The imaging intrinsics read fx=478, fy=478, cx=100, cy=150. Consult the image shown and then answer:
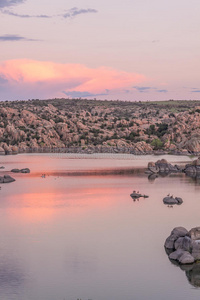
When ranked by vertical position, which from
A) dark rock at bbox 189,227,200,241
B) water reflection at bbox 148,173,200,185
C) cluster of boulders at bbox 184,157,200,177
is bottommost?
water reflection at bbox 148,173,200,185

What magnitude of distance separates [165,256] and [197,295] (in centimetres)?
803

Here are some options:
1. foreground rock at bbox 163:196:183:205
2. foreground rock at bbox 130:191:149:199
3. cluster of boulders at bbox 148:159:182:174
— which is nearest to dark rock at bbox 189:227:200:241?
foreground rock at bbox 163:196:183:205

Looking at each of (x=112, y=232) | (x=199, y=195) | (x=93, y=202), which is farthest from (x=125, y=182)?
(x=112, y=232)

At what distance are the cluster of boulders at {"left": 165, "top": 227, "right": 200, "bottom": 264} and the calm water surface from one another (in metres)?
0.98

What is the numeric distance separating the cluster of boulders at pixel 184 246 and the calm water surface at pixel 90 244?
978 millimetres

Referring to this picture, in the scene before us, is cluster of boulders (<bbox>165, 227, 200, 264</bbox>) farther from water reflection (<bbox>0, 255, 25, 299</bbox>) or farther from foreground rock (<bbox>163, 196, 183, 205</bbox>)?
foreground rock (<bbox>163, 196, 183, 205</bbox>)

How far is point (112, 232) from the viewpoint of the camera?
1929 inches

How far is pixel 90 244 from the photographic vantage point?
44.1 meters

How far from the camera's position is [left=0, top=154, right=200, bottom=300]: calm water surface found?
3266cm

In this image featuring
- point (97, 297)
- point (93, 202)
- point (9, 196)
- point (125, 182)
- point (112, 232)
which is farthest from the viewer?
point (125, 182)

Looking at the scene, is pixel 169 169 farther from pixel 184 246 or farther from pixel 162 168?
pixel 184 246

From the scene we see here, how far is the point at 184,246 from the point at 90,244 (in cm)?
912

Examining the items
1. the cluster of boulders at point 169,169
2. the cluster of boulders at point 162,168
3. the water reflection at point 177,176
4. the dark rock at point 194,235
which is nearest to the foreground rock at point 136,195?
the water reflection at point 177,176

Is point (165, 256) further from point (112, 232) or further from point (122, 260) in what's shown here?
point (112, 232)
